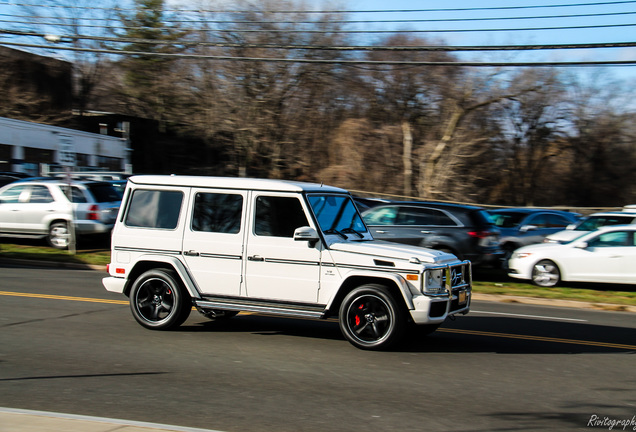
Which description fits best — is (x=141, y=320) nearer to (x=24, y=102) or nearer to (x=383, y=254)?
(x=383, y=254)

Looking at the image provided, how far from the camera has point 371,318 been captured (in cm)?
760

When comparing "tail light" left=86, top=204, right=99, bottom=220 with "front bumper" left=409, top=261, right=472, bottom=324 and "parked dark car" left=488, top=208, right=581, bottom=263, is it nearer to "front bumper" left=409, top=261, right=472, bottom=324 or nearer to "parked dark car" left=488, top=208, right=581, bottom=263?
"parked dark car" left=488, top=208, right=581, bottom=263

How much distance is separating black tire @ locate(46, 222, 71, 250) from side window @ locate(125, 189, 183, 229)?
375 inches

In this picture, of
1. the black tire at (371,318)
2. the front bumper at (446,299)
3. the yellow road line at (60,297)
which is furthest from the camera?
the yellow road line at (60,297)

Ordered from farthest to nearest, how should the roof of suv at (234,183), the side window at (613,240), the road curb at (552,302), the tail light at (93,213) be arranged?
1. the tail light at (93,213)
2. the side window at (613,240)
3. the road curb at (552,302)
4. the roof of suv at (234,183)

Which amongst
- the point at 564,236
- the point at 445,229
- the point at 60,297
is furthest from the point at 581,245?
the point at 60,297

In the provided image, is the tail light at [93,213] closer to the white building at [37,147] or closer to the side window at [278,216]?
the side window at [278,216]

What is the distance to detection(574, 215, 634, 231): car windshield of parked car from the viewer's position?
17203 millimetres

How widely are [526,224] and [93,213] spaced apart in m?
12.2

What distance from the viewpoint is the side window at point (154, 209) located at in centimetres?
847

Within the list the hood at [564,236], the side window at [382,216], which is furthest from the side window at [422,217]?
the hood at [564,236]

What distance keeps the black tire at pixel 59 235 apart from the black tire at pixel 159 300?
970 centimetres

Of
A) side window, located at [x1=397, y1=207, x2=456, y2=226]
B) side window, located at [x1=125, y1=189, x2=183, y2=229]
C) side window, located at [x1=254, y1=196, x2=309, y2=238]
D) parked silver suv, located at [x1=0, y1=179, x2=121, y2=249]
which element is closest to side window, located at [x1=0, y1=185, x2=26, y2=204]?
parked silver suv, located at [x1=0, y1=179, x2=121, y2=249]

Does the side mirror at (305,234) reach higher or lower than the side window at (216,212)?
lower
